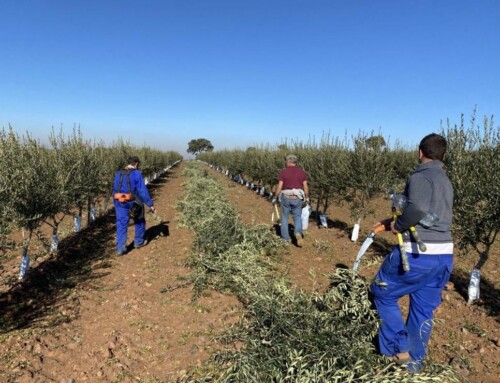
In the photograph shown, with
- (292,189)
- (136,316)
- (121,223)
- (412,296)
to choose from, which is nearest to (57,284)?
(121,223)

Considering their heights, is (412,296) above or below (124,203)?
below

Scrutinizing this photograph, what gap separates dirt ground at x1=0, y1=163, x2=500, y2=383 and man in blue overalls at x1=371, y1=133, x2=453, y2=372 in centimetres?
74

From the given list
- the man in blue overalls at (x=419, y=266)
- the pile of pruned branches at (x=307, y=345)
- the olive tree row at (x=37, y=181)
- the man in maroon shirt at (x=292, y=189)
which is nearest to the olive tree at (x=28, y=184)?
the olive tree row at (x=37, y=181)

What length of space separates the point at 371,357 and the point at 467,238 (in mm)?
4128

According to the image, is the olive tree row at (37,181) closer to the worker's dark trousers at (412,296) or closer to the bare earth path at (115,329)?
the bare earth path at (115,329)

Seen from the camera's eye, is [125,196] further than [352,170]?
No

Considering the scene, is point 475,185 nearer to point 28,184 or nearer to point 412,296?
point 412,296

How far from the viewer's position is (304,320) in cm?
371

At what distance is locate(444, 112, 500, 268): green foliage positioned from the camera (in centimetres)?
566

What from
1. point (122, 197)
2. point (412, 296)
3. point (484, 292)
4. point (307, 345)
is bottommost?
point (484, 292)

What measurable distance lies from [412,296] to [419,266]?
43 centimetres

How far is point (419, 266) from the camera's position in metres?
3.36

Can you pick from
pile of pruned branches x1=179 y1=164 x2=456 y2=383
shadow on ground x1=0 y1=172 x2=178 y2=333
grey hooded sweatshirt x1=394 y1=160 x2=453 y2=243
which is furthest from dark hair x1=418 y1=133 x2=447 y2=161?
shadow on ground x1=0 y1=172 x2=178 y2=333

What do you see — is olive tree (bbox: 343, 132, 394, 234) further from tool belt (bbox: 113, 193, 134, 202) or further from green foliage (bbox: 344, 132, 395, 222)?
tool belt (bbox: 113, 193, 134, 202)
